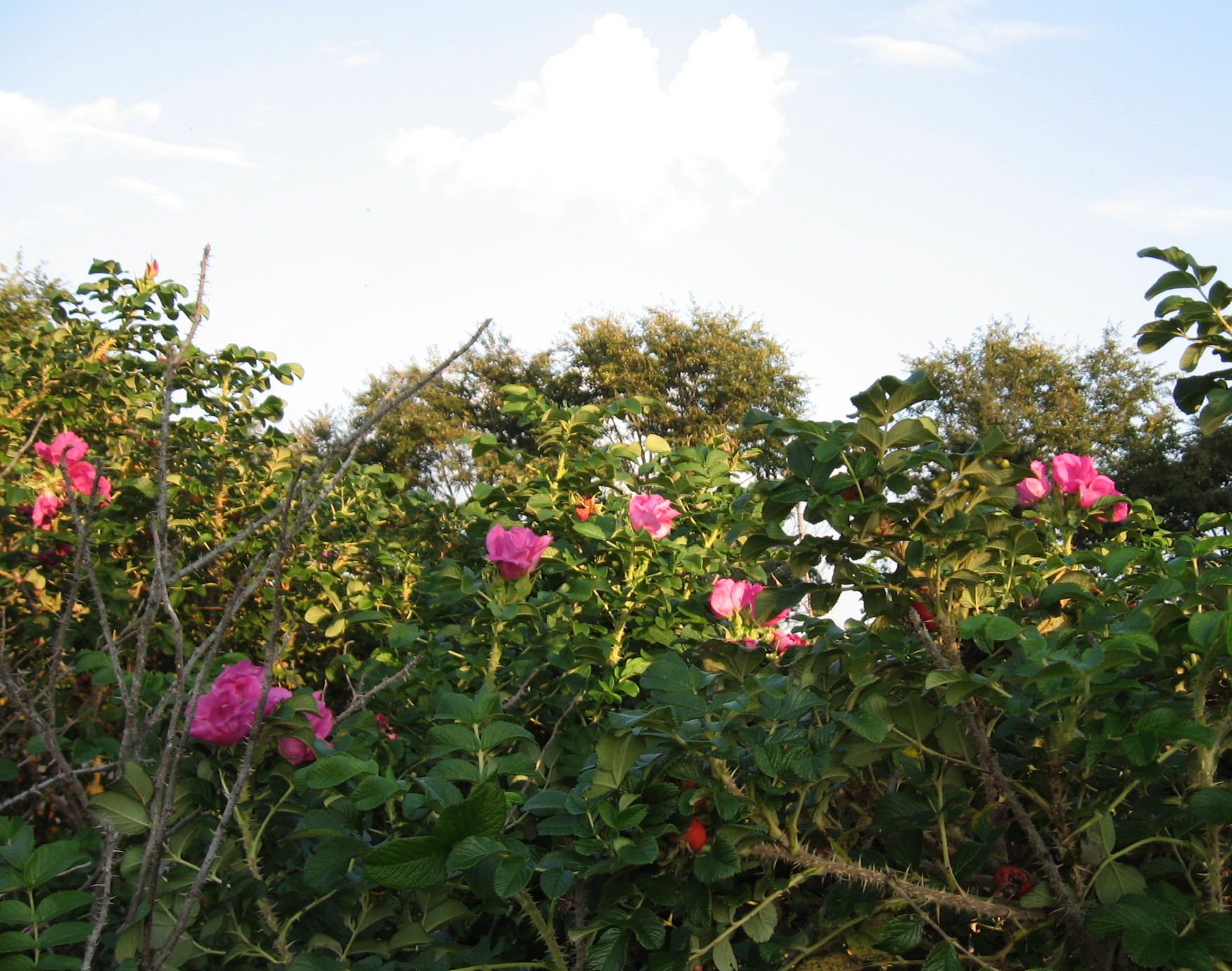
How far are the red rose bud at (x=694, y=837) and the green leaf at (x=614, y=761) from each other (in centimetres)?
11

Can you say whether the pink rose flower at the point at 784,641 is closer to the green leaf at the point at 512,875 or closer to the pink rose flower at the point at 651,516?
the pink rose flower at the point at 651,516

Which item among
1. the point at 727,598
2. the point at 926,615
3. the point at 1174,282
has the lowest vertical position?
the point at 926,615

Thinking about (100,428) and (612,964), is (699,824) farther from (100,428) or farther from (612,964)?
(100,428)

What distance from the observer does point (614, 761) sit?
39.0 inches

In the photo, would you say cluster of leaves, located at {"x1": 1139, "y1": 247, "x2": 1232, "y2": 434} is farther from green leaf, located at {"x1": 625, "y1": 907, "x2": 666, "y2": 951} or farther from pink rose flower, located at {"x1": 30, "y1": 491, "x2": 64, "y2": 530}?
pink rose flower, located at {"x1": 30, "y1": 491, "x2": 64, "y2": 530}

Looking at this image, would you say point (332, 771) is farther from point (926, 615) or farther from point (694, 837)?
point (926, 615)

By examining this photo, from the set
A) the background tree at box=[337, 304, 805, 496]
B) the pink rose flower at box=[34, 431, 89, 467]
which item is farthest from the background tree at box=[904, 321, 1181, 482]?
the pink rose flower at box=[34, 431, 89, 467]

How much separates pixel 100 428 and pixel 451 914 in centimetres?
343

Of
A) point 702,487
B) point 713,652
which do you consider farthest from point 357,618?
point 713,652

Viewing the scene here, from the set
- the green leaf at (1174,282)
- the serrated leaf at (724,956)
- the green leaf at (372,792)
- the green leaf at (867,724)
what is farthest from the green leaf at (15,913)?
the green leaf at (1174,282)

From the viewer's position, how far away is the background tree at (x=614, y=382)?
2355 cm

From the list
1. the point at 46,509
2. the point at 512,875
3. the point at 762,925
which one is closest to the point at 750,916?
the point at 762,925

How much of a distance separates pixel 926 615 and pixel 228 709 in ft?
2.88

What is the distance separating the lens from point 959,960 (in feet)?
3.18
